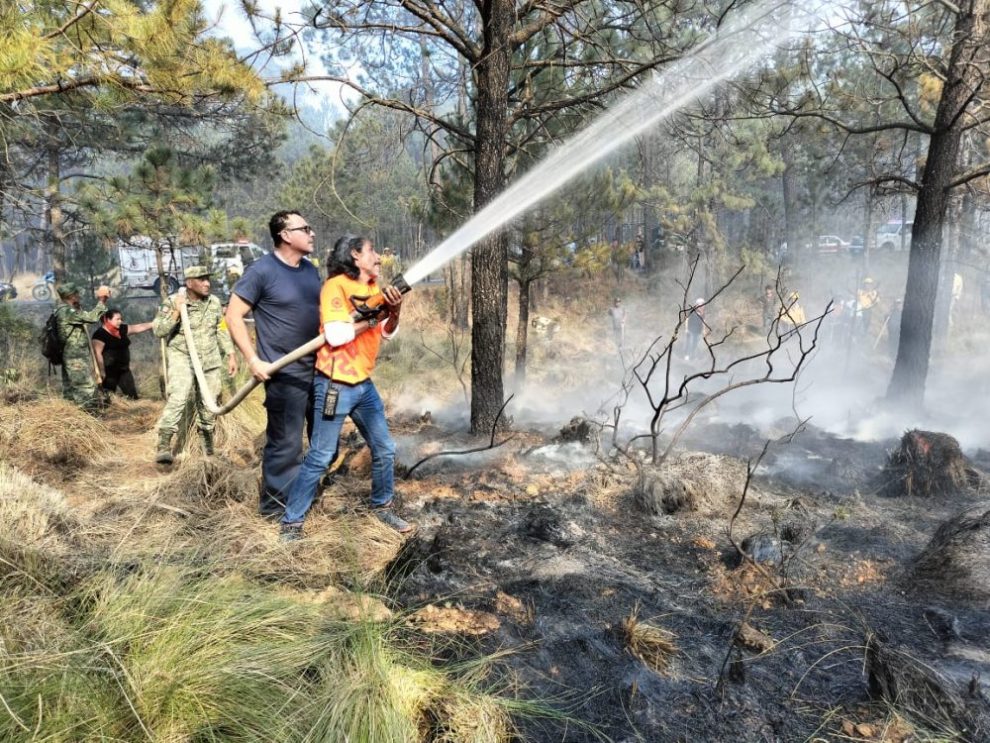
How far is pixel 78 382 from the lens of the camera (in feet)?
21.5

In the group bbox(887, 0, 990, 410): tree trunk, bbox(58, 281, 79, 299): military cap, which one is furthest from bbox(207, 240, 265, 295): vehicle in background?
bbox(887, 0, 990, 410): tree trunk

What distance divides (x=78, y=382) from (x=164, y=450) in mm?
2446

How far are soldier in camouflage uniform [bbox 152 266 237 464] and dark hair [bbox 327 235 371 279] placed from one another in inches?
84.8

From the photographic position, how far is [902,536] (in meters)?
3.91

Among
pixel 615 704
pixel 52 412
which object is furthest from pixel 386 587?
pixel 52 412

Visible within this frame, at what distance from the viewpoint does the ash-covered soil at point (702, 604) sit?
7.18 feet

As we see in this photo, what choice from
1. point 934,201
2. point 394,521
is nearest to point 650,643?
point 394,521

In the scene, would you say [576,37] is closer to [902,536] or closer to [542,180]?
[542,180]

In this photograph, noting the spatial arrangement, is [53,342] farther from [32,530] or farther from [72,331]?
[32,530]

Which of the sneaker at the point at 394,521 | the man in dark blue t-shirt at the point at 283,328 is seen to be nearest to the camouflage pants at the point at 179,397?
the man in dark blue t-shirt at the point at 283,328

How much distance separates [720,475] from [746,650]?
219cm

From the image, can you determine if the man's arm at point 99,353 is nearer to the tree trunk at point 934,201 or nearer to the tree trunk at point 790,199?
the tree trunk at point 934,201

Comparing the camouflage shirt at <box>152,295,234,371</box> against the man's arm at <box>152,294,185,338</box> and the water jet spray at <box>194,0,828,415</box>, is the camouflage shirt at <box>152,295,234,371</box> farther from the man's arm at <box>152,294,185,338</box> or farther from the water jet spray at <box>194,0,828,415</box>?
the water jet spray at <box>194,0,828,415</box>

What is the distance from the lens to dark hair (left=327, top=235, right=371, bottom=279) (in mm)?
3578
